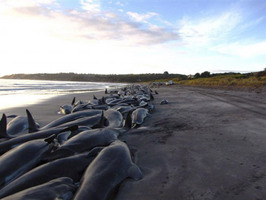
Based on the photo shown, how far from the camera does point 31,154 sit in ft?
8.66

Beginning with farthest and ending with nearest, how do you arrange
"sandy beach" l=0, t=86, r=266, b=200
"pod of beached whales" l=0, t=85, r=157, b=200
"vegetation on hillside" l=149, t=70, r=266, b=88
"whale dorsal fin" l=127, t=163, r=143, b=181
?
"vegetation on hillside" l=149, t=70, r=266, b=88
"whale dorsal fin" l=127, t=163, r=143, b=181
"sandy beach" l=0, t=86, r=266, b=200
"pod of beached whales" l=0, t=85, r=157, b=200

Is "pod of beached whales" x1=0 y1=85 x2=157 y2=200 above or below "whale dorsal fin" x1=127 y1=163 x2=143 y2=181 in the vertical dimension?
above

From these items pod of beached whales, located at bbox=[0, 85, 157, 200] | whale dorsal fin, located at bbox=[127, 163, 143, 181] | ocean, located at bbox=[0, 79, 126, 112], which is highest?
pod of beached whales, located at bbox=[0, 85, 157, 200]

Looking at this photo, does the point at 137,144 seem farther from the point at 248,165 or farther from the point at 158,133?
the point at 248,165

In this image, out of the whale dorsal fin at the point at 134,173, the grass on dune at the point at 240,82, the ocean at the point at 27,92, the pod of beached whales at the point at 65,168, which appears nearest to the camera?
the pod of beached whales at the point at 65,168

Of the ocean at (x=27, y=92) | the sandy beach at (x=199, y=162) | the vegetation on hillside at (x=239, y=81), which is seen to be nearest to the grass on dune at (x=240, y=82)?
the vegetation on hillside at (x=239, y=81)

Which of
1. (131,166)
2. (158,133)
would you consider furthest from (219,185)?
(158,133)

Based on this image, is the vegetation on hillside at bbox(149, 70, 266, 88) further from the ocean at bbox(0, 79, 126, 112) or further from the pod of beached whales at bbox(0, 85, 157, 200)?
the pod of beached whales at bbox(0, 85, 157, 200)

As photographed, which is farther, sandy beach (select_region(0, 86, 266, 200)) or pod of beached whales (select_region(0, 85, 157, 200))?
sandy beach (select_region(0, 86, 266, 200))

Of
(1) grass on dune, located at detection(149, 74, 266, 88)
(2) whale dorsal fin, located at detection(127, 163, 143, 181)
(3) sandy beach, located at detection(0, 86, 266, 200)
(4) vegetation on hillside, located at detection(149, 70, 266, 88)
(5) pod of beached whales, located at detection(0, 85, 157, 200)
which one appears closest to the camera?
(5) pod of beached whales, located at detection(0, 85, 157, 200)

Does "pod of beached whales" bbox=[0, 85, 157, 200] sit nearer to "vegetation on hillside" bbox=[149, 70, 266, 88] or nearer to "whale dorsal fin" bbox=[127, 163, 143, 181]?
"whale dorsal fin" bbox=[127, 163, 143, 181]

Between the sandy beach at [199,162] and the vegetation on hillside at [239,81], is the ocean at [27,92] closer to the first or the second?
the sandy beach at [199,162]

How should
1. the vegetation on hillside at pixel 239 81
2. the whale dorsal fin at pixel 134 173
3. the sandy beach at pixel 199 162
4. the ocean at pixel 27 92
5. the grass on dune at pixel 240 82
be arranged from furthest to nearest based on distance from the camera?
the vegetation on hillside at pixel 239 81
the grass on dune at pixel 240 82
the ocean at pixel 27 92
the whale dorsal fin at pixel 134 173
the sandy beach at pixel 199 162

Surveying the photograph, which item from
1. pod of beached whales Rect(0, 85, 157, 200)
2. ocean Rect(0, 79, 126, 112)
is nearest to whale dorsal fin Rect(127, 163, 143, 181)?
pod of beached whales Rect(0, 85, 157, 200)
